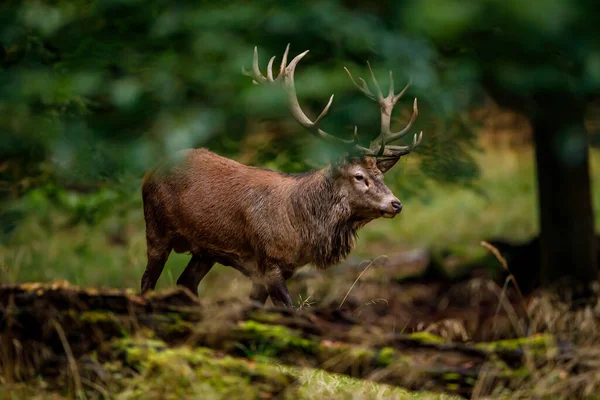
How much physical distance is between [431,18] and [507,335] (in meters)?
5.06

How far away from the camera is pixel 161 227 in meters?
3.98

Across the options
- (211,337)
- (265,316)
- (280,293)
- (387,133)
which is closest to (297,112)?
(387,133)

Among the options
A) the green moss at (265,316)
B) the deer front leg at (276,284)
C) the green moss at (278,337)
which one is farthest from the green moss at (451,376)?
the deer front leg at (276,284)

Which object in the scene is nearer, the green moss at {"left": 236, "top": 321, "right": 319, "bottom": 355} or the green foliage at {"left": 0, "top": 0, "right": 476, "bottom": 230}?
the green foliage at {"left": 0, "top": 0, "right": 476, "bottom": 230}

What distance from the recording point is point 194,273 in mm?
4047

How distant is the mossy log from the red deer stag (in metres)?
0.41

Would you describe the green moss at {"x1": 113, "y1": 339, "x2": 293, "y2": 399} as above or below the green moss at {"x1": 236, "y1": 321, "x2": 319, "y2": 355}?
below

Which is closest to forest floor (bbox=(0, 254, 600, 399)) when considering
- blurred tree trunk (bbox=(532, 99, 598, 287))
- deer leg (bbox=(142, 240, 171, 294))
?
deer leg (bbox=(142, 240, 171, 294))

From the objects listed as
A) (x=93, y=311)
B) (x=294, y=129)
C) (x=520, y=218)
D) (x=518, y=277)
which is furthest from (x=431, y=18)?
(x=520, y=218)

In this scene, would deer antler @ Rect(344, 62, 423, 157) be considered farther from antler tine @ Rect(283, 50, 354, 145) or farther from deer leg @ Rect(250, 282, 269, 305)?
deer leg @ Rect(250, 282, 269, 305)

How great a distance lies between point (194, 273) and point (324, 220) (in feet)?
2.20

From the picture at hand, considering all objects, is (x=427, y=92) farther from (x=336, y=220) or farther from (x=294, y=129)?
(x=294, y=129)

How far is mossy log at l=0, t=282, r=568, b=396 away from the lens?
3537 millimetres

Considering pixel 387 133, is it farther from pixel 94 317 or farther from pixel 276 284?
pixel 94 317
